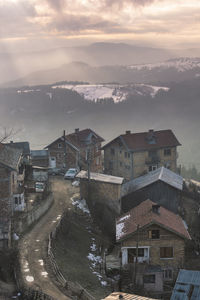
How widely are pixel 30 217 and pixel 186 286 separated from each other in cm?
1433

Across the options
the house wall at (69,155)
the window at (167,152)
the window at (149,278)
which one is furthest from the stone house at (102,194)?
the window at (167,152)

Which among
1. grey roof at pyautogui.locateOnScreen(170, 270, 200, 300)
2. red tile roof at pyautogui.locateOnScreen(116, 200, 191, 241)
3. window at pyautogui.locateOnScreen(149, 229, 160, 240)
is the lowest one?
grey roof at pyautogui.locateOnScreen(170, 270, 200, 300)

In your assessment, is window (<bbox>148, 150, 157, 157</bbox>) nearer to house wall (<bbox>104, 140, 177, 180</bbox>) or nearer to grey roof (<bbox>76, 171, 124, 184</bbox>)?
house wall (<bbox>104, 140, 177, 180</bbox>)

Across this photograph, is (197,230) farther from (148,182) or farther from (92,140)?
(92,140)

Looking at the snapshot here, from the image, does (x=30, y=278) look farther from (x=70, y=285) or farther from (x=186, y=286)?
(x=186, y=286)

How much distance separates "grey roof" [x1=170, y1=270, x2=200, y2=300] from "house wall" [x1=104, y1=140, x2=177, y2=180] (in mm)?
32680

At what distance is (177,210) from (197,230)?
3361 millimetres

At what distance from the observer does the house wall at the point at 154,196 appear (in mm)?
41250

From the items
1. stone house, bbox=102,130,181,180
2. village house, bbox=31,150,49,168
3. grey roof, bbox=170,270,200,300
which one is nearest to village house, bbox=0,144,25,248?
grey roof, bbox=170,270,200,300

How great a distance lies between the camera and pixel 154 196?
41.2 metres

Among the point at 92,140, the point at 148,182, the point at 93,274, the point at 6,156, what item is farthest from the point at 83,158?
the point at 93,274

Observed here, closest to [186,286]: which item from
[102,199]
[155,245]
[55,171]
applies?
[155,245]

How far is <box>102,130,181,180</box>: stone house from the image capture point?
57.5 meters

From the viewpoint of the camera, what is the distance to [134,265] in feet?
97.3
